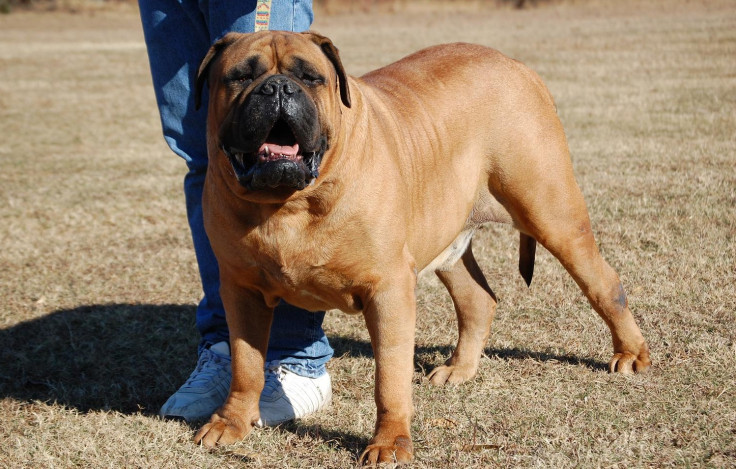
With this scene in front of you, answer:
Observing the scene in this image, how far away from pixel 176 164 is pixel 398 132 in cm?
565

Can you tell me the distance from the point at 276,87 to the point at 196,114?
42.6 inches

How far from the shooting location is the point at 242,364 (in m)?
3.26

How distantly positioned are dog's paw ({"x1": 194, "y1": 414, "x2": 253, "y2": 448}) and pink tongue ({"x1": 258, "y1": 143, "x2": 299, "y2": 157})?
1126 millimetres

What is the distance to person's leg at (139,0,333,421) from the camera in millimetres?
3557

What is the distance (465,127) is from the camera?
347 centimetres

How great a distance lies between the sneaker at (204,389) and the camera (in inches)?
138

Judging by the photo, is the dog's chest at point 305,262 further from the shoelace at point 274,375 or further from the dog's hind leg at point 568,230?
the dog's hind leg at point 568,230

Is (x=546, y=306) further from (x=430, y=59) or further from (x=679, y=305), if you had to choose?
(x=430, y=59)

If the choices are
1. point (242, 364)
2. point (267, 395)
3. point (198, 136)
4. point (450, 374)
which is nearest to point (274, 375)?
point (267, 395)

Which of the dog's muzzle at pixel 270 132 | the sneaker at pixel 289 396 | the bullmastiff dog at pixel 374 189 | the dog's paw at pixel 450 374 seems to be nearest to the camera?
the dog's muzzle at pixel 270 132

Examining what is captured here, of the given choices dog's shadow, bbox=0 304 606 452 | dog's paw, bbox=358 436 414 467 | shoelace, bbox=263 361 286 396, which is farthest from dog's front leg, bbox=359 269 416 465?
shoelace, bbox=263 361 286 396

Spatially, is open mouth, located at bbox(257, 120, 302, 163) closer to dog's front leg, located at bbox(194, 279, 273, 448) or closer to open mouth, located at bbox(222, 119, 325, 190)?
open mouth, located at bbox(222, 119, 325, 190)

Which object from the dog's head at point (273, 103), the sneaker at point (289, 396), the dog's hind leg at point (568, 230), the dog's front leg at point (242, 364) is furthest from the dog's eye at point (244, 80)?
the sneaker at point (289, 396)

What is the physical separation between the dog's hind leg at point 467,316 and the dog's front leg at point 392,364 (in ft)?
2.66
